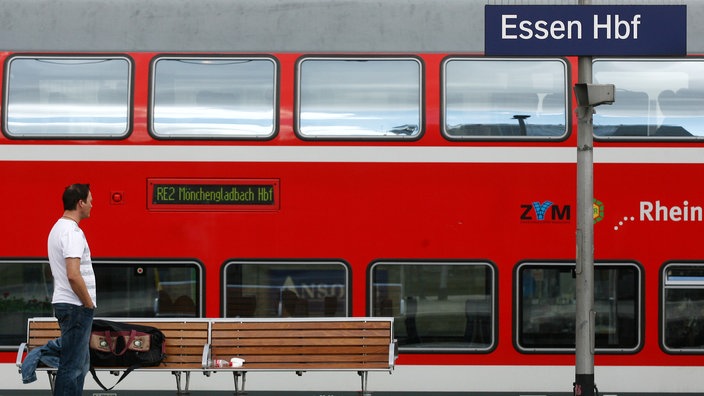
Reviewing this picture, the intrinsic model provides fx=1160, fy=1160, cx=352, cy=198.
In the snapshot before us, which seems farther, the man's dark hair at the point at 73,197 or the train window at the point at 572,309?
the train window at the point at 572,309

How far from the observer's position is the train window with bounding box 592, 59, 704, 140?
10125 mm

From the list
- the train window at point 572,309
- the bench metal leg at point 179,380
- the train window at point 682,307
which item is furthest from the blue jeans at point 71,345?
the train window at point 682,307

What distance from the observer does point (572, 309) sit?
33.4 ft

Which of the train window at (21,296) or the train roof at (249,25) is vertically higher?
the train roof at (249,25)

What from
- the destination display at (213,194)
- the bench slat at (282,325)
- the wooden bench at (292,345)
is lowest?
the wooden bench at (292,345)

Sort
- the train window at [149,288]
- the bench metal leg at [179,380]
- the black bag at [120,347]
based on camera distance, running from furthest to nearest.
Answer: the train window at [149,288] → the bench metal leg at [179,380] → the black bag at [120,347]

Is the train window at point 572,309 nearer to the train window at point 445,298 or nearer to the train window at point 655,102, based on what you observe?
the train window at point 445,298

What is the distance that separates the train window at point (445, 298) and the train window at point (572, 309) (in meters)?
0.28

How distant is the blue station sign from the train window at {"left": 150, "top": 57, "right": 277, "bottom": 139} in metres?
2.26

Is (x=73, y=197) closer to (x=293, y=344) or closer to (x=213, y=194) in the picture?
(x=213, y=194)

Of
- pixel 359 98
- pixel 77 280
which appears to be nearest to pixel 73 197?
pixel 77 280

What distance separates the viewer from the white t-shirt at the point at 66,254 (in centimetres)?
821

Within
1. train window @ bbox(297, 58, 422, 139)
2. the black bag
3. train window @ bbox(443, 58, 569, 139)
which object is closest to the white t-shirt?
the black bag

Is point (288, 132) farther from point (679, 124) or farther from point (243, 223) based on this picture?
point (679, 124)
